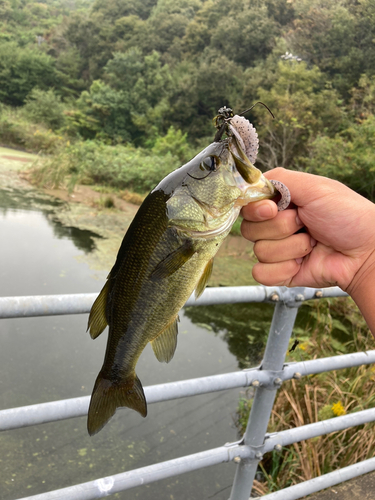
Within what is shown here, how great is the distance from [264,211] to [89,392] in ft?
8.93

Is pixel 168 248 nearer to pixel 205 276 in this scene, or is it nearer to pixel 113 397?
pixel 205 276

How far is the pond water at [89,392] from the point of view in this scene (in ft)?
8.02

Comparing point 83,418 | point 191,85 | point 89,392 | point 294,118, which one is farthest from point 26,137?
point 83,418

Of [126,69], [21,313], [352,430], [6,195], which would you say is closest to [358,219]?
[21,313]

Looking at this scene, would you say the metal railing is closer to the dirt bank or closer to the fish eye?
the fish eye

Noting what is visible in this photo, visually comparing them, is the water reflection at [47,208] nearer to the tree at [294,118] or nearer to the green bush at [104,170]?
the green bush at [104,170]

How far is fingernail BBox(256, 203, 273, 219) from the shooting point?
908 millimetres

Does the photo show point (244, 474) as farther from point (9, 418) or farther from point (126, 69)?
point (126, 69)

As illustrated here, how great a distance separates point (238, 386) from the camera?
1.41 m

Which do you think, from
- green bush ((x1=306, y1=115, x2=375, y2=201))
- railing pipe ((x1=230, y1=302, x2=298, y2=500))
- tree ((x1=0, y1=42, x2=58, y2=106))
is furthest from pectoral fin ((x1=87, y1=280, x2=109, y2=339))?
tree ((x1=0, y1=42, x2=58, y2=106))

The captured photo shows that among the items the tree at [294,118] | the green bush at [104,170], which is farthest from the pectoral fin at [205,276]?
the tree at [294,118]

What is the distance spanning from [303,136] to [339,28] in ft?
27.5

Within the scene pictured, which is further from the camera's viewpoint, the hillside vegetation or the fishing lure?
the hillside vegetation

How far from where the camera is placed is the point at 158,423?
117 inches
